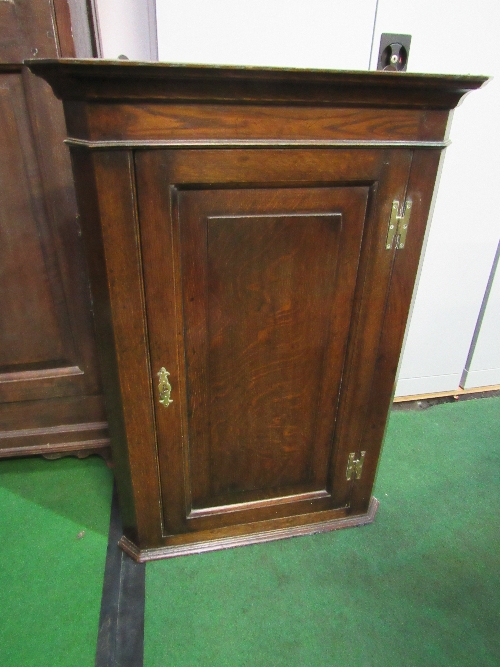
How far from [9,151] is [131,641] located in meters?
1.24

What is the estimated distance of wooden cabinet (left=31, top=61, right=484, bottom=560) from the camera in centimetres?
80

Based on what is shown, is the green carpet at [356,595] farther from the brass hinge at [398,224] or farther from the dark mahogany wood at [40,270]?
the brass hinge at [398,224]

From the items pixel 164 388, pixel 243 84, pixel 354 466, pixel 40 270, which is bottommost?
pixel 354 466

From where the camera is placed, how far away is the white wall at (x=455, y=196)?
1.35 meters

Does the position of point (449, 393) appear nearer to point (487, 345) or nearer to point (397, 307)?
point (487, 345)

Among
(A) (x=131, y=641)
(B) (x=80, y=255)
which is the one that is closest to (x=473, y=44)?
(B) (x=80, y=255)

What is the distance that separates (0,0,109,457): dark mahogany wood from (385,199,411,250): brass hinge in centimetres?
83

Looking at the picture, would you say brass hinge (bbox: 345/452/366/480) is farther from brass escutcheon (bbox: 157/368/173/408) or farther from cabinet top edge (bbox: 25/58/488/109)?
cabinet top edge (bbox: 25/58/488/109)

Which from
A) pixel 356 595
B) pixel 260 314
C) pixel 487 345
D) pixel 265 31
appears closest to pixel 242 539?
pixel 356 595

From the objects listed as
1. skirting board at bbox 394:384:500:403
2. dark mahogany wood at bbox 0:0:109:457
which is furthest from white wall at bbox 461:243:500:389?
dark mahogany wood at bbox 0:0:109:457

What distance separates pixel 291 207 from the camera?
36.3 inches

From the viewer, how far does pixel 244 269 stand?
0.96m

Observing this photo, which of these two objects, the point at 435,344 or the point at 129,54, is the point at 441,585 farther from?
the point at 129,54

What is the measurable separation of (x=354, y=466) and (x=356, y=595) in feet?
1.06
